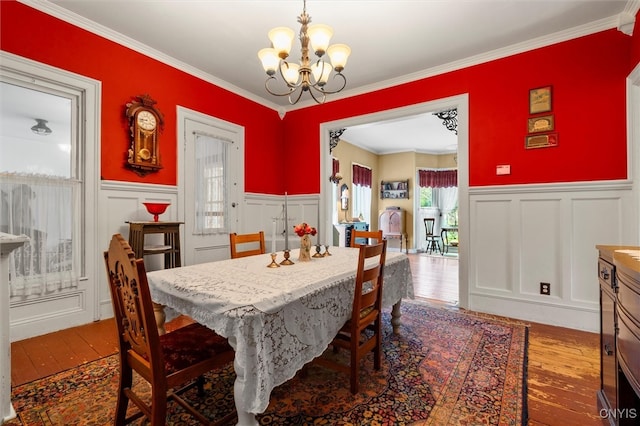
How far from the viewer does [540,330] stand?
8.81 feet

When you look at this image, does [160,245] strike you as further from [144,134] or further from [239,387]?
[239,387]

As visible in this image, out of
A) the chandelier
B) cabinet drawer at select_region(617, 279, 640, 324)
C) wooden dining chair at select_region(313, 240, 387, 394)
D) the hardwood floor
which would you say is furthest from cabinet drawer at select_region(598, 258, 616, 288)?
the chandelier

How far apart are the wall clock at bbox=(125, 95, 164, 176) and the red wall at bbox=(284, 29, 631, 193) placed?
2983 mm

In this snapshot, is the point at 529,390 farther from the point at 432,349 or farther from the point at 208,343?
the point at 208,343

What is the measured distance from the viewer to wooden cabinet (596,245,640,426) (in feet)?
3.25

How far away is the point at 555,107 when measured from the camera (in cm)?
287

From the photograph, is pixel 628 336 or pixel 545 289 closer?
pixel 628 336

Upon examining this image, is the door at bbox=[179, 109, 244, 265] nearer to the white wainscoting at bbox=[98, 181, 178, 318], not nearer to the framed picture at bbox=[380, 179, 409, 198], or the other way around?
the white wainscoting at bbox=[98, 181, 178, 318]

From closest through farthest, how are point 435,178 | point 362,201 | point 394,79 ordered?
point 394,79 → point 362,201 → point 435,178

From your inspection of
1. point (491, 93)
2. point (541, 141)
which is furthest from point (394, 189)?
point (541, 141)

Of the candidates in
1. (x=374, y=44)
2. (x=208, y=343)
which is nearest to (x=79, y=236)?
(x=208, y=343)

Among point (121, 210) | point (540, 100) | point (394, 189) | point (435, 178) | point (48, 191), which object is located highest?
point (540, 100)

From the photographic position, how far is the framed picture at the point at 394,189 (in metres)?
8.20

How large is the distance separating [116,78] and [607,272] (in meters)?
3.98
